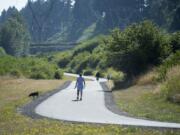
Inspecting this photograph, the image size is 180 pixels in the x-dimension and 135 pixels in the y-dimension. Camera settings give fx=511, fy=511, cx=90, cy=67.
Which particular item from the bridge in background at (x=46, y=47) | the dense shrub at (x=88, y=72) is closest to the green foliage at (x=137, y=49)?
the dense shrub at (x=88, y=72)

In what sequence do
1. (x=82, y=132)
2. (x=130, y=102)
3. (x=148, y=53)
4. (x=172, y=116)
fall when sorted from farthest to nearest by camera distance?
(x=148, y=53) → (x=130, y=102) → (x=172, y=116) → (x=82, y=132)

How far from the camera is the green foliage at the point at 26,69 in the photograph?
256 feet

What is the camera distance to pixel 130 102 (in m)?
30.6

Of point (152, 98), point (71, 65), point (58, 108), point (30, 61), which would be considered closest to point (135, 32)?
point (152, 98)

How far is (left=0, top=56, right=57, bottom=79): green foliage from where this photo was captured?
78000 mm

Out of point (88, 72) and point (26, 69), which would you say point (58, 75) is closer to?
point (26, 69)

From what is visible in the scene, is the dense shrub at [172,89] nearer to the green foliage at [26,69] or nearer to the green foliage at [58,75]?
the green foliage at [26,69]

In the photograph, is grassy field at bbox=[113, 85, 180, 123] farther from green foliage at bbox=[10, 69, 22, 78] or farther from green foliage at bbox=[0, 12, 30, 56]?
green foliage at bbox=[0, 12, 30, 56]

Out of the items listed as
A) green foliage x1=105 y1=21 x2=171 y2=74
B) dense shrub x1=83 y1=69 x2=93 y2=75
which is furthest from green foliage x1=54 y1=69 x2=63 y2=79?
green foliage x1=105 y1=21 x2=171 y2=74

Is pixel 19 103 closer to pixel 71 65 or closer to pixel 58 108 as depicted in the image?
pixel 58 108

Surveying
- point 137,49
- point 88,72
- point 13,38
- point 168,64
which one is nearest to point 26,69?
point 88,72

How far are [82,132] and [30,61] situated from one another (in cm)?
7442

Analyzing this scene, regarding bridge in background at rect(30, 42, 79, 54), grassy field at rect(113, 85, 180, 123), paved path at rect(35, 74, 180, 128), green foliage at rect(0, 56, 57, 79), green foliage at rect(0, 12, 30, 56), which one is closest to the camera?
paved path at rect(35, 74, 180, 128)

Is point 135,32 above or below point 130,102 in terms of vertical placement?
above
